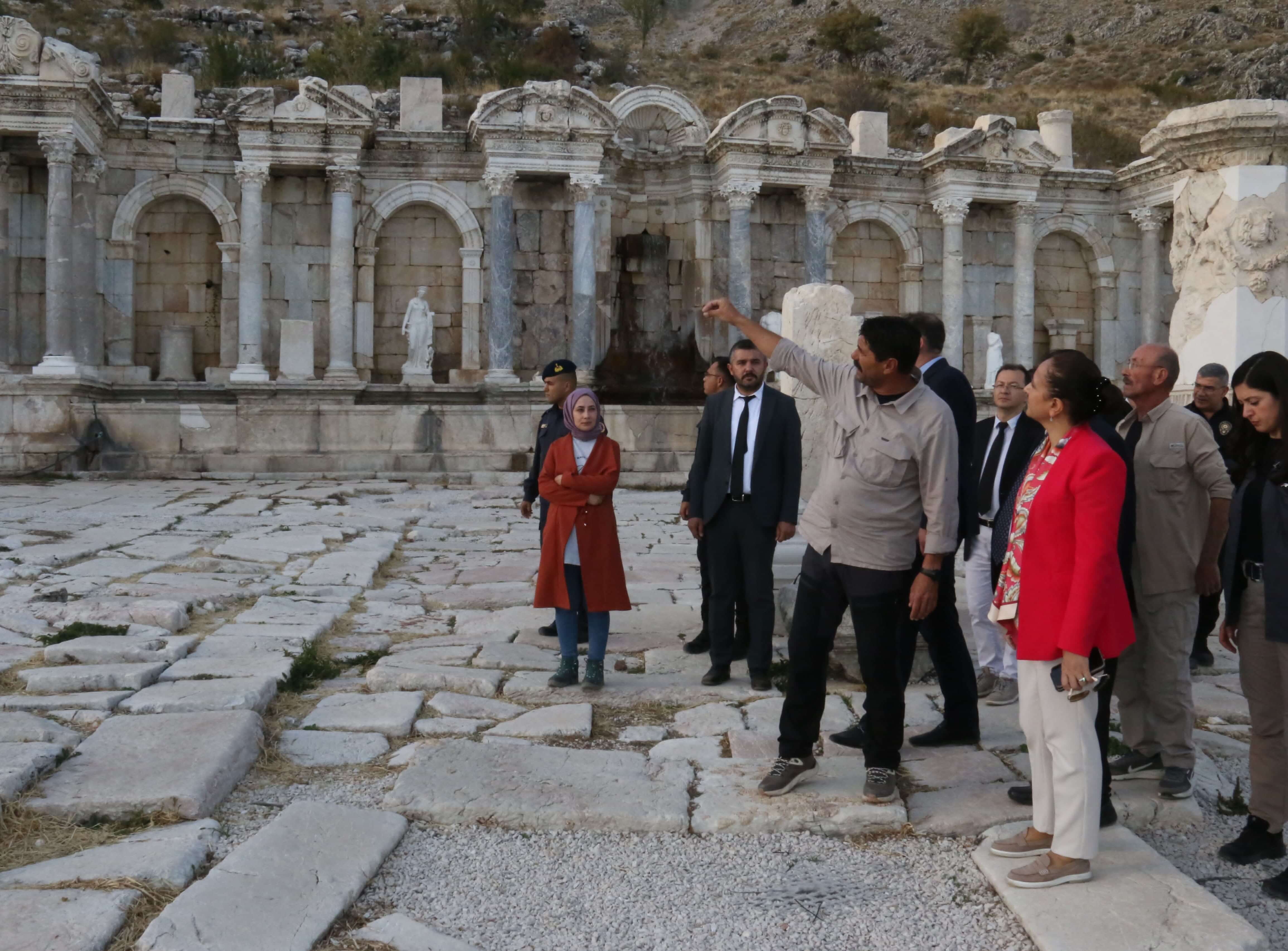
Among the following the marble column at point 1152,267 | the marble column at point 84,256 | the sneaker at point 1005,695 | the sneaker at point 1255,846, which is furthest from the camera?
the marble column at point 1152,267

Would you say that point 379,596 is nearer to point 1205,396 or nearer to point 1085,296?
point 1205,396

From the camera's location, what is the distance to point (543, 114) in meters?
20.7

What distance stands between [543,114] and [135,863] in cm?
1881

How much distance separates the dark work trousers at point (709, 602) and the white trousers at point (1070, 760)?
2.69 m

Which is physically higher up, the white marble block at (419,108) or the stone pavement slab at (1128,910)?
the white marble block at (419,108)

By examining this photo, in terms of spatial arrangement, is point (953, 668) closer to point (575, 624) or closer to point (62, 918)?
point (575, 624)

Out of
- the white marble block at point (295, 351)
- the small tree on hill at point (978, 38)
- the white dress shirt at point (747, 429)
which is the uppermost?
the small tree on hill at point (978, 38)

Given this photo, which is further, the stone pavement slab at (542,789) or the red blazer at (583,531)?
the red blazer at (583,531)

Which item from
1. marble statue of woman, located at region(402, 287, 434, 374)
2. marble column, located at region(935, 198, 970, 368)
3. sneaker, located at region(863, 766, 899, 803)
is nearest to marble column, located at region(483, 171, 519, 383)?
marble statue of woman, located at region(402, 287, 434, 374)

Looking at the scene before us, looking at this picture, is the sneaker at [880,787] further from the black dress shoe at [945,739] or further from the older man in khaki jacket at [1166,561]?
the older man in khaki jacket at [1166,561]

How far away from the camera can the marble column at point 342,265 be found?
2088cm

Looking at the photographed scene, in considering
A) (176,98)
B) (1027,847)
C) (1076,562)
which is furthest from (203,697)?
(176,98)

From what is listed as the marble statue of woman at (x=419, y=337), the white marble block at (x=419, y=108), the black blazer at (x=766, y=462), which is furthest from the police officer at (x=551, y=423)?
the white marble block at (x=419, y=108)

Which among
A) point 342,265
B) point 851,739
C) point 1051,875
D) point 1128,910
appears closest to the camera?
point 1128,910
